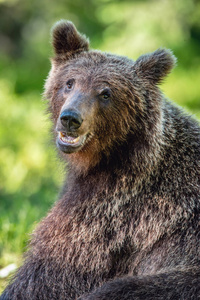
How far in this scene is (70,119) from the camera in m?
5.36

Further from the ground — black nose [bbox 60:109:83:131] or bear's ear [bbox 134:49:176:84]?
bear's ear [bbox 134:49:176:84]

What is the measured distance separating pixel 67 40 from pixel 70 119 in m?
1.36

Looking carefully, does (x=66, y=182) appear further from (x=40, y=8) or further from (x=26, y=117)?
(x=40, y=8)

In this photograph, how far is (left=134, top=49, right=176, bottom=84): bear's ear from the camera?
598cm

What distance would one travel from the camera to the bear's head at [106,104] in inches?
218

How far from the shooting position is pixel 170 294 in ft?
16.2

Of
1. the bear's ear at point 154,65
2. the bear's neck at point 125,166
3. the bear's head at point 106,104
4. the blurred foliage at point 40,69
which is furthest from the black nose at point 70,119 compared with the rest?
the blurred foliage at point 40,69

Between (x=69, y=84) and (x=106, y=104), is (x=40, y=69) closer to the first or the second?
(x=69, y=84)

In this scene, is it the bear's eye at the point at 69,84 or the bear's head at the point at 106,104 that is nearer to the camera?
the bear's head at the point at 106,104

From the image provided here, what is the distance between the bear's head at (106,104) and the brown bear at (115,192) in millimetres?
11

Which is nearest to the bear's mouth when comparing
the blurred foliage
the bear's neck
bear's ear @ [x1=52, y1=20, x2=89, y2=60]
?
the bear's neck

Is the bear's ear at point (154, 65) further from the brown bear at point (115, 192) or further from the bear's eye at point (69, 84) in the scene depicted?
the bear's eye at point (69, 84)

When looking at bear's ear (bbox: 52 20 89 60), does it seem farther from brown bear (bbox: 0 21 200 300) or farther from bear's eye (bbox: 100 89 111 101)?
bear's eye (bbox: 100 89 111 101)

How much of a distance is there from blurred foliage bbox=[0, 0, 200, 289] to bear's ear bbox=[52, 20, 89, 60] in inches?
26.4
